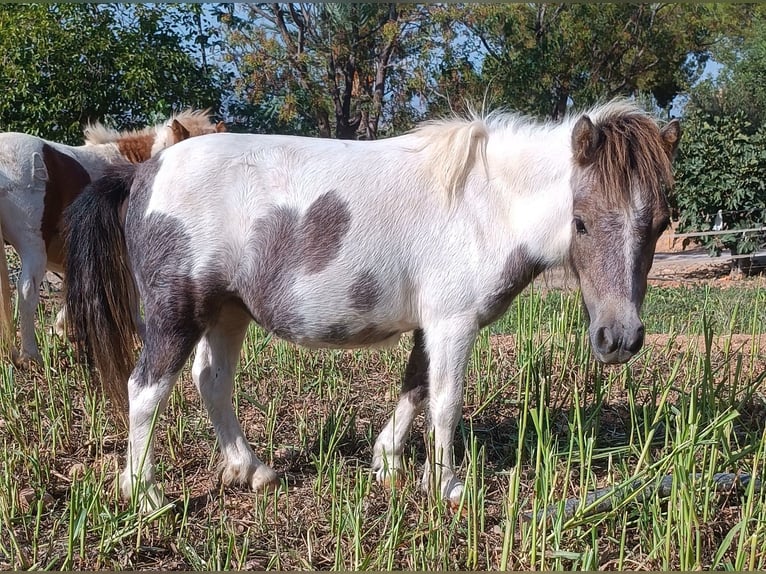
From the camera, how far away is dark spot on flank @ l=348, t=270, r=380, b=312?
3205 millimetres

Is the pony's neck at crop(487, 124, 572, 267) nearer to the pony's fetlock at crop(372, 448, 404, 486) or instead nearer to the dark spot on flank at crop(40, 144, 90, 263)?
the pony's fetlock at crop(372, 448, 404, 486)

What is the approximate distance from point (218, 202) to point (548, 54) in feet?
57.1

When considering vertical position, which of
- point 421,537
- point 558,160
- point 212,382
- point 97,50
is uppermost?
point 97,50

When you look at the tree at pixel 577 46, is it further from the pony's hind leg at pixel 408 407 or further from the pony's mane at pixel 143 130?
the pony's hind leg at pixel 408 407

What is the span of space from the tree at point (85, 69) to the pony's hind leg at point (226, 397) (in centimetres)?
795

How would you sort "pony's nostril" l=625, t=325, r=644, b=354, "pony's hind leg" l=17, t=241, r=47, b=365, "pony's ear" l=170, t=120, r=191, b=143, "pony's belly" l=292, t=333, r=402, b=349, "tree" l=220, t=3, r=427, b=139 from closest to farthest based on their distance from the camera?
"pony's nostril" l=625, t=325, r=644, b=354 < "pony's belly" l=292, t=333, r=402, b=349 < "pony's hind leg" l=17, t=241, r=47, b=365 < "pony's ear" l=170, t=120, r=191, b=143 < "tree" l=220, t=3, r=427, b=139

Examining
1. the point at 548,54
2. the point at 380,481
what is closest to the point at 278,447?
the point at 380,481

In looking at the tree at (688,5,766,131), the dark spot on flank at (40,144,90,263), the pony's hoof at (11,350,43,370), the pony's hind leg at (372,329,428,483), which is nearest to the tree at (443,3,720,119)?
the tree at (688,5,766,131)

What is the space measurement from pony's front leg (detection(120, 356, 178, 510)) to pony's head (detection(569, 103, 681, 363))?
70.5 inches

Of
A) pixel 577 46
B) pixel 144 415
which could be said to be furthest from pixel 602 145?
pixel 577 46

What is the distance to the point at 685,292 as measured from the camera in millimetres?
10359

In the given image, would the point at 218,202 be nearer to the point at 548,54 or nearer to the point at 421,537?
the point at 421,537

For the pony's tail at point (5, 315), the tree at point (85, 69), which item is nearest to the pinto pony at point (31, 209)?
the pony's tail at point (5, 315)

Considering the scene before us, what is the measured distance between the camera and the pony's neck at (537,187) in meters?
3.15
